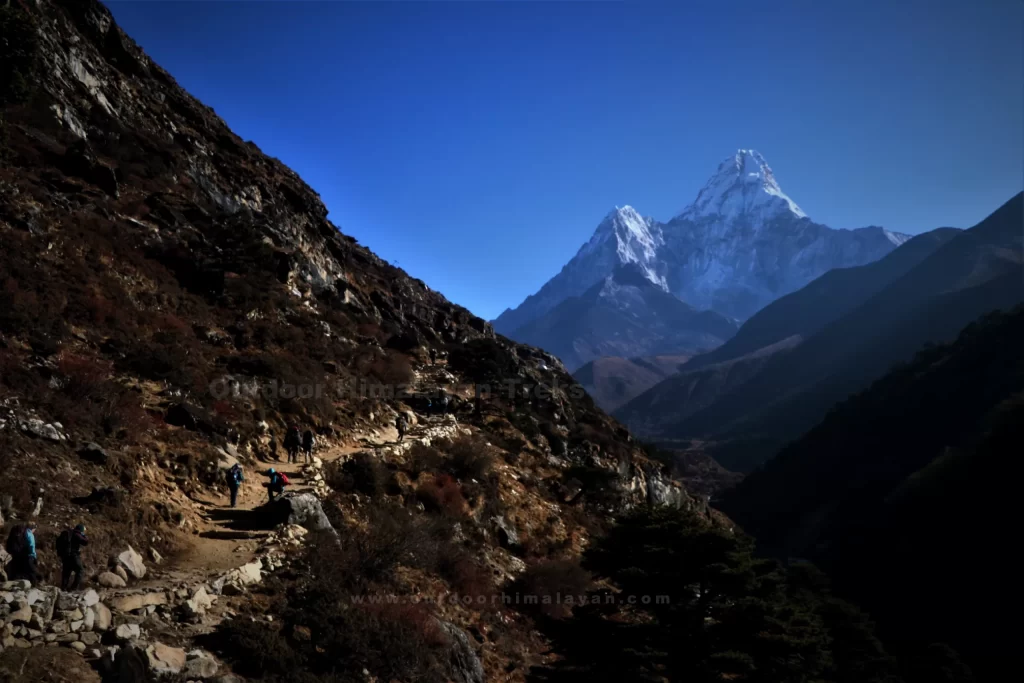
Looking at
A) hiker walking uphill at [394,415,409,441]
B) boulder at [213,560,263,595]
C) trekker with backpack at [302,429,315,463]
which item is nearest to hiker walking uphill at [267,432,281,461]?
trekker with backpack at [302,429,315,463]

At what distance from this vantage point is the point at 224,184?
3631 centimetres

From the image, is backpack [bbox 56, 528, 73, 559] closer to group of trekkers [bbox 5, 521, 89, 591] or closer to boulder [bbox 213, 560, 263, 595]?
group of trekkers [bbox 5, 521, 89, 591]

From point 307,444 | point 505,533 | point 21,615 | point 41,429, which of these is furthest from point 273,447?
point 21,615

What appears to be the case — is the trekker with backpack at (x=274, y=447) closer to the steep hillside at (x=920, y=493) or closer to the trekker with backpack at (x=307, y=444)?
the trekker with backpack at (x=307, y=444)

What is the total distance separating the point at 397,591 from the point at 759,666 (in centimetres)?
802

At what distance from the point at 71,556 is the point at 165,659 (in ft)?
7.22

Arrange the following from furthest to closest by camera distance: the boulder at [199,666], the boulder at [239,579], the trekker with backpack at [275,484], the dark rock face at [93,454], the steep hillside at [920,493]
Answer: the steep hillside at [920,493] < the trekker with backpack at [275,484] < the dark rock face at [93,454] < the boulder at [239,579] < the boulder at [199,666]

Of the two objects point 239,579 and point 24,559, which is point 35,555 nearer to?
point 24,559

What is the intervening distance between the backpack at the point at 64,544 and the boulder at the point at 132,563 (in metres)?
0.98

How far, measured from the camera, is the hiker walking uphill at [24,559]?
7.38m

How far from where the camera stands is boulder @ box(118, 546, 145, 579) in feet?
29.0

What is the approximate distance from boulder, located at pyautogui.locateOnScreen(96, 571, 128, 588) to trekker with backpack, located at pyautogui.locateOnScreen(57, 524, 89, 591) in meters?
0.41

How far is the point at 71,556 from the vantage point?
783 centimetres

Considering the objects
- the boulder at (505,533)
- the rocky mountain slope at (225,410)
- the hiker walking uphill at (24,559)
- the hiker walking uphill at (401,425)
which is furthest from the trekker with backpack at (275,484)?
→ the boulder at (505,533)
